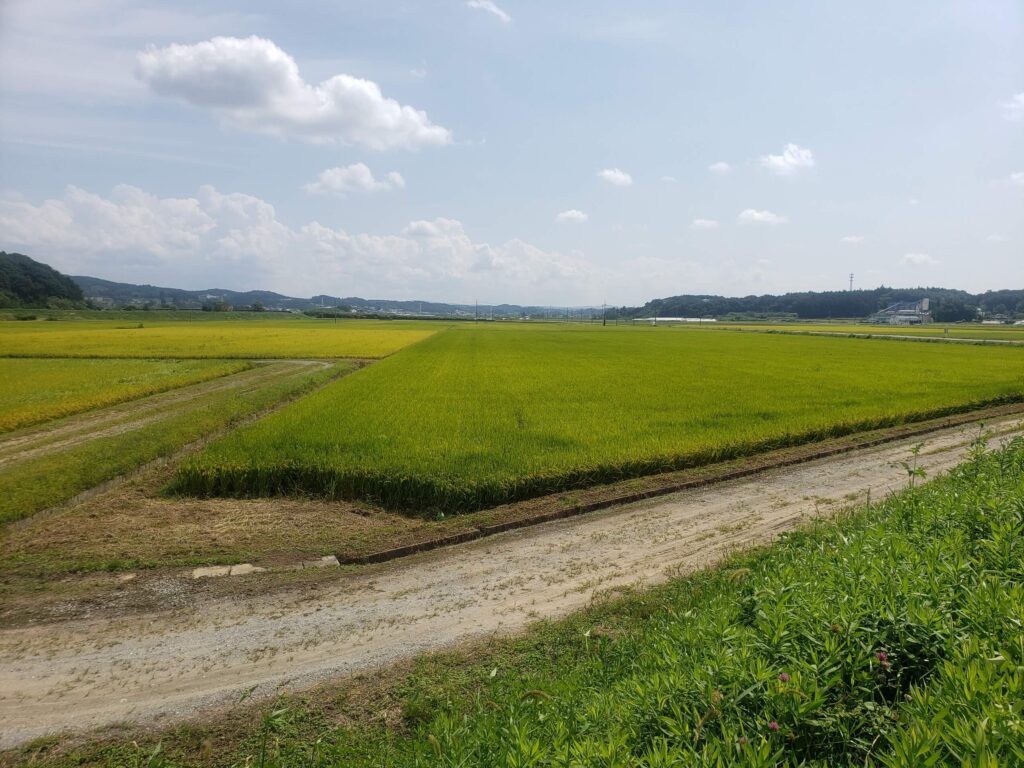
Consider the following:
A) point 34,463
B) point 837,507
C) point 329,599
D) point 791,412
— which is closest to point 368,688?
point 329,599

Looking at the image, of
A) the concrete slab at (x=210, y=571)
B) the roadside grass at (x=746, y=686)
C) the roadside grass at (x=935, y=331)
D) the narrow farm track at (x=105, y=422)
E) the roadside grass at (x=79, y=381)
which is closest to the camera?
the roadside grass at (x=746, y=686)

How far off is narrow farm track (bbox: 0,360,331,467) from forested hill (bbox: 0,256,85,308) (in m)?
99.9

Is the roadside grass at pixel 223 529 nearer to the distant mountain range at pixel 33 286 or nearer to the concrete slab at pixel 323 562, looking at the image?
the concrete slab at pixel 323 562

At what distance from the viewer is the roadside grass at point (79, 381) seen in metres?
18.7

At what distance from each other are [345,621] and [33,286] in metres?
134

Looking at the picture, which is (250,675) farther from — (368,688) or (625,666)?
(625,666)

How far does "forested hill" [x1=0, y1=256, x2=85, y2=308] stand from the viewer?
99.3 m

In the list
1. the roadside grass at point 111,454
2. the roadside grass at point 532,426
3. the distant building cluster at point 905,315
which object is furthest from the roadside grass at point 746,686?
the distant building cluster at point 905,315

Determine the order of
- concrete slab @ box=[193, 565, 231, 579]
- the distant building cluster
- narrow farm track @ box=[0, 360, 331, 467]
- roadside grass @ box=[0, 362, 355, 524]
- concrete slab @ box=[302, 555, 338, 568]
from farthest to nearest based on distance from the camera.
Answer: the distant building cluster, narrow farm track @ box=[0, 360, 331, 467], roadside grass @ box=[0, 362, 355, 524], concrete slab @ box=[302, 555, 338, 568], concrete slab @ box=[193, 565, 231, 579]

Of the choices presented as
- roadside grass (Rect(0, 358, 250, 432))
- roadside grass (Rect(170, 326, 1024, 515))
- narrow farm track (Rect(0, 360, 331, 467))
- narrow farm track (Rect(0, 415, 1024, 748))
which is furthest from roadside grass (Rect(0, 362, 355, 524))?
narrow farm track (Rect(0, 415, 1024, 748))

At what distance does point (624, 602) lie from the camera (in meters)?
6.06

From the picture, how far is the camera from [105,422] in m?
17.7

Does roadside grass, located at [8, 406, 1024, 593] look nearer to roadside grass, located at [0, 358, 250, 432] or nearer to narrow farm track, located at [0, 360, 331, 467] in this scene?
narrow farm track, located at [0, 360, 331, 467]

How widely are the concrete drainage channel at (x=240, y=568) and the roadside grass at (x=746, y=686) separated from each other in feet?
9.58
